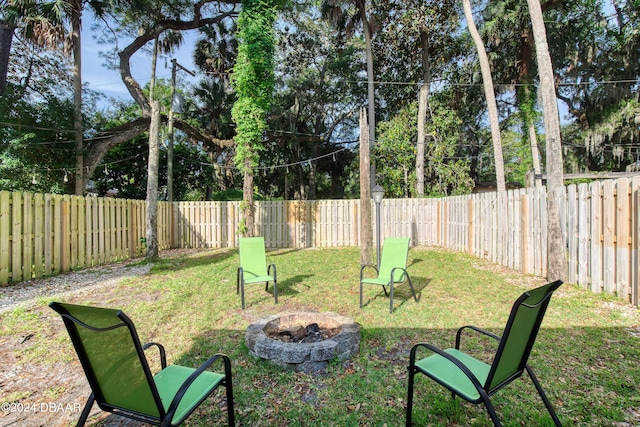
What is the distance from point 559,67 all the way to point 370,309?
723 inches

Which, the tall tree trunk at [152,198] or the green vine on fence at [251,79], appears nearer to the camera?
the tall tree trunk at [152,198]

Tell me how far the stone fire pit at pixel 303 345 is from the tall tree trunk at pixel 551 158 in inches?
166

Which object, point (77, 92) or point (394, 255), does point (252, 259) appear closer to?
point (394, 255)

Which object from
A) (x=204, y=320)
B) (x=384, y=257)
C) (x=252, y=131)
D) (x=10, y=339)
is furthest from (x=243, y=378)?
(x=252, y=131)

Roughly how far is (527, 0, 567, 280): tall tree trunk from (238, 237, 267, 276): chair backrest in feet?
15.8

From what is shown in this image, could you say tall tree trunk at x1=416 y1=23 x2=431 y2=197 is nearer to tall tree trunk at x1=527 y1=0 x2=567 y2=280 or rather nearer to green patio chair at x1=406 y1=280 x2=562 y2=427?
tall tree trunk at x1=527 y1=0 x2=567 y2=280

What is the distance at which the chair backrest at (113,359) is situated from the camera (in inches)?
52.8

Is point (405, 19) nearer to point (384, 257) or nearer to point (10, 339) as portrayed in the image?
point (384, 257)

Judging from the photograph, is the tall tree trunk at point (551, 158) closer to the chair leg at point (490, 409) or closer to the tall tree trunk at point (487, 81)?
the tall tree trunk at point (487, 81)

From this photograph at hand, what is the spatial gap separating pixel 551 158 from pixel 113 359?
696cm

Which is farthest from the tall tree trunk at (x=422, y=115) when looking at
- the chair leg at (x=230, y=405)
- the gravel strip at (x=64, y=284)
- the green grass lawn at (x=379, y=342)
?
the chair leg at (x=230, y=405)

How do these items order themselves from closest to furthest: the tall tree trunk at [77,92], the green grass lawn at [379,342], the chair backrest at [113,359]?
the chair backrest at [113,359] < the green grass lawn at [379,342] < the tall tree trunk at [77,92]

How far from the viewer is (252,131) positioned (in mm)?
9500

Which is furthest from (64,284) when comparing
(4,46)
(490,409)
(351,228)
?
(4,46)
